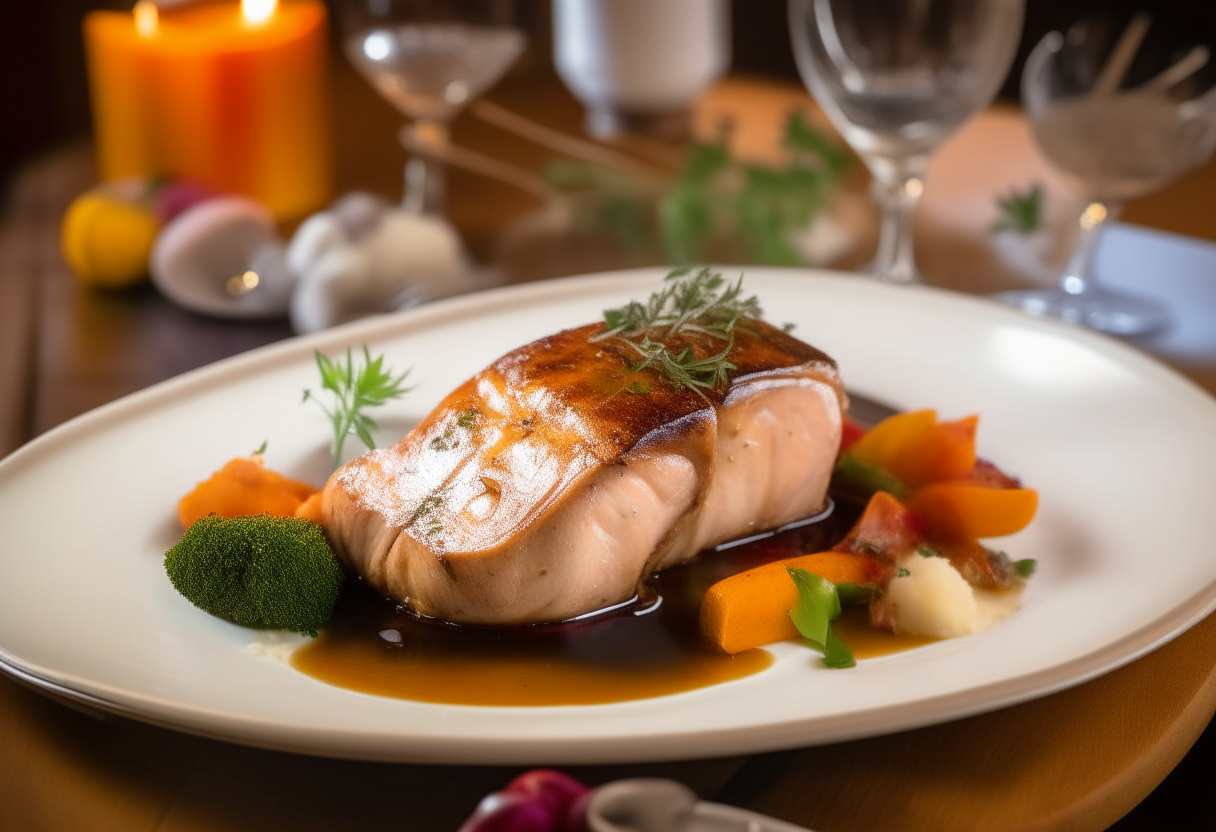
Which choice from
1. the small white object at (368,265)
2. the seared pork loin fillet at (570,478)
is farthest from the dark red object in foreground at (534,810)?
the small white object at (368,265)

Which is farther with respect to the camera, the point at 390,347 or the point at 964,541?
the point at 390,347

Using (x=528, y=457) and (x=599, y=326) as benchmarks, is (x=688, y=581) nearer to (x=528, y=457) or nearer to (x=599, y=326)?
(x=528, y=457)

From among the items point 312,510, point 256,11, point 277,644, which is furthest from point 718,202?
point 277,644

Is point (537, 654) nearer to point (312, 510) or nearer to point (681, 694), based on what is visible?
point (681, 694)

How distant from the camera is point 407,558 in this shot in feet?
5.45

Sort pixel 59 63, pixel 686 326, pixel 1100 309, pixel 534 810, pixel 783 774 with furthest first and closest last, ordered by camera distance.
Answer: pixel 59 63 → pixel 1100 309 → pixel 686 326 → pixel 783 774 → pixel 534 810

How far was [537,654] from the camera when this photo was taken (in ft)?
5.25

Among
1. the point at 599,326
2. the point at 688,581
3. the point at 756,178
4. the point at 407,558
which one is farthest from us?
the point at 756,178

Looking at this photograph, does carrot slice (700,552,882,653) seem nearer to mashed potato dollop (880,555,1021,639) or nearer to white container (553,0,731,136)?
mashed potato dollop (880,555,1021,639)

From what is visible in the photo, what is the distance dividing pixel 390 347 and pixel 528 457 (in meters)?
0.77

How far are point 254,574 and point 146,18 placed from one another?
2.57m

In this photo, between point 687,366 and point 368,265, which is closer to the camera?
point 687,366

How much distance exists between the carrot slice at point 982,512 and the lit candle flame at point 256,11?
8.72 feet

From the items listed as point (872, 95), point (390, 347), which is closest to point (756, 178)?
point (872, 95)
